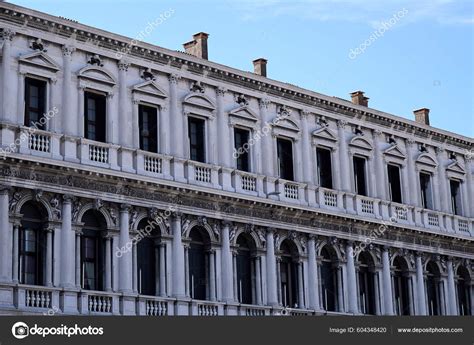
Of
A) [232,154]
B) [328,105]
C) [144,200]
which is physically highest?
[328,105]

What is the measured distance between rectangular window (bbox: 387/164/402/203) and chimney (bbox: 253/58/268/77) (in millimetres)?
6916

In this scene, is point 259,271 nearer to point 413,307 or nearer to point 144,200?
point 144,200

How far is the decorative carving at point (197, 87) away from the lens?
3644 cm

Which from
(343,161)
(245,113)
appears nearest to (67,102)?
(245,113)

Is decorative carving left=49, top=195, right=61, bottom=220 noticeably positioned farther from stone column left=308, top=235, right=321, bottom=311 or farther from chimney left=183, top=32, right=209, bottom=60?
stone column left=308, top=235, right=321, bottom=311

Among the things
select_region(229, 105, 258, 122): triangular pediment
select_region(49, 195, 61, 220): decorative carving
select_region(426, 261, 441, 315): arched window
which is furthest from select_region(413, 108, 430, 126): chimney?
select_region(49, 195, 61, 220): decorative carving

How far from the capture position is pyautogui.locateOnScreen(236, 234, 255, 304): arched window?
3653cm

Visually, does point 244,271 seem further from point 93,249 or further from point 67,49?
point 67,49

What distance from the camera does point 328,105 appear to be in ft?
135

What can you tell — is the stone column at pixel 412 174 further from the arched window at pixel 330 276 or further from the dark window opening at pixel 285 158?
the dark window opening at pixel 285 158

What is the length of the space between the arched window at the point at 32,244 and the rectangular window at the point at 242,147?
8.54 meters

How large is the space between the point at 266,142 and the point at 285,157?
126 cm

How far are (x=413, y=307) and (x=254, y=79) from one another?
11.3 m
